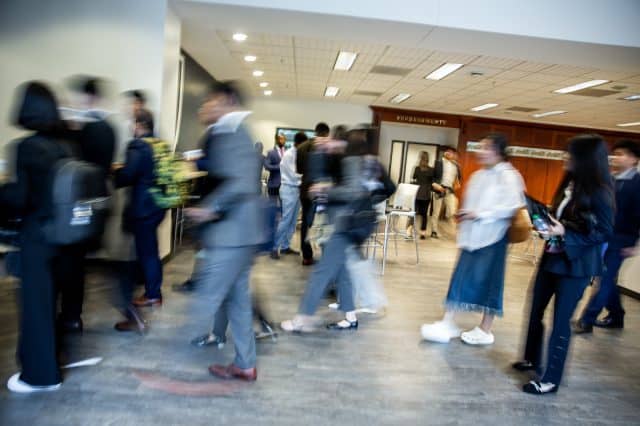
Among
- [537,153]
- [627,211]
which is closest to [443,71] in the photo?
[627,211]

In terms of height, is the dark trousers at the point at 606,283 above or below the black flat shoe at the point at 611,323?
above

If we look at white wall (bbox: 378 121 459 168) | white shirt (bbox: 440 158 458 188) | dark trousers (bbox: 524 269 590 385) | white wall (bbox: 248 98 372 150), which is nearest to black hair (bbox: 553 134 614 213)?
dark trousers (bbox: 524 269 590 385)

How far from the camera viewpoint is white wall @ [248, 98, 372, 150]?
1239 centimetres

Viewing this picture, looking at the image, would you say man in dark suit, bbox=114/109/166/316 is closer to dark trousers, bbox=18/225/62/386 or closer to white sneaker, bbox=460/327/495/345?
dark trousers, bbox=18/225/62/386

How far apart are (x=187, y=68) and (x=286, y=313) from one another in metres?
5.36

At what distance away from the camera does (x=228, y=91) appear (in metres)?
2.29

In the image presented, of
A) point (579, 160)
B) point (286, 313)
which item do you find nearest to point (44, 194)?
point (286, 313)

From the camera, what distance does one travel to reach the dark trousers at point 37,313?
2152mm

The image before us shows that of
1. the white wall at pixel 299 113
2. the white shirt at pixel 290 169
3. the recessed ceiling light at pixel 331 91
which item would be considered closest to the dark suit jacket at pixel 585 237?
the white shirt at pixel 290 169

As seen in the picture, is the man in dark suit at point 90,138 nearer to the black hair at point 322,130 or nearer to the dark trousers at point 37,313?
the dark trousers at point 37,313

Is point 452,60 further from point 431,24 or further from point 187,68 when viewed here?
point 187,68

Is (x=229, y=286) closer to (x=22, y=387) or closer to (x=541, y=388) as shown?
(x=22, y=387)

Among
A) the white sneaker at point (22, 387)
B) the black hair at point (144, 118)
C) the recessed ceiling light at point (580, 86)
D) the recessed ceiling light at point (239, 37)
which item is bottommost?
the white sneaker at point (22, 387)

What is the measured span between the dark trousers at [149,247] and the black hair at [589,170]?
283 centimetres
